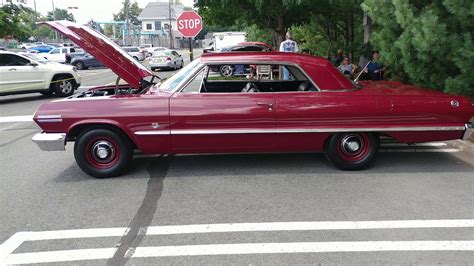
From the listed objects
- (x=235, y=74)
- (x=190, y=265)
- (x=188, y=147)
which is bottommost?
(x=190, y=265)

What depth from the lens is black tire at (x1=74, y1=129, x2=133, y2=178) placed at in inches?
209

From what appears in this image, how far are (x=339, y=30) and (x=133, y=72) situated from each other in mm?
14629

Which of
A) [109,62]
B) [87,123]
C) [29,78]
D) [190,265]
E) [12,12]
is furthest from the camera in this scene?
[12,12]

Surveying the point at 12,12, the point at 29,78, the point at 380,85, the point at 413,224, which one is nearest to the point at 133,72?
the point at 380,85

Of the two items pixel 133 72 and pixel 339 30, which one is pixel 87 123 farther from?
pixel 339 30

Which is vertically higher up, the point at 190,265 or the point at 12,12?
the point at 12,12

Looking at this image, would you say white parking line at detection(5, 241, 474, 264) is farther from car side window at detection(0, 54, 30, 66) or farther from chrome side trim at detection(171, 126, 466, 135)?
car side window at detection(0, 54, 30, 66)

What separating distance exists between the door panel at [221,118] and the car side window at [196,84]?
0.25ft

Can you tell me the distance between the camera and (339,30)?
747 inches

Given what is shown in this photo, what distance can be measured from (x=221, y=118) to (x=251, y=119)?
0.37 meters

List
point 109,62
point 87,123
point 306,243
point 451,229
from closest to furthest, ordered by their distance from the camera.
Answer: point 306,243 < point 451,229 < point 87,123 < point 109,62

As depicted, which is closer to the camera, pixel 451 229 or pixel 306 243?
pixel 306 243

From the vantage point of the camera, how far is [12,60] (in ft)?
44.2

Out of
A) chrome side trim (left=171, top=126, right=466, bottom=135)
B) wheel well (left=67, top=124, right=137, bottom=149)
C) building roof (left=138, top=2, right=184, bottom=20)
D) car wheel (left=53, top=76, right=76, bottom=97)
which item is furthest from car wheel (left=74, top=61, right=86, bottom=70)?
building roof (left=138, top=2, right=184, bottom=20)
